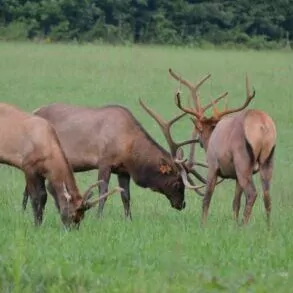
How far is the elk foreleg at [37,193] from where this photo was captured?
13.5 meters

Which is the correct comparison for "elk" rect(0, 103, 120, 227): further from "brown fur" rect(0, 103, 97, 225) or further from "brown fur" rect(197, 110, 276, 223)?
"brown fur" rect(197, 110, 276, 223)

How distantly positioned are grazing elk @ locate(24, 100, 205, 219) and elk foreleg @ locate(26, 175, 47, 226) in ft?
7.46

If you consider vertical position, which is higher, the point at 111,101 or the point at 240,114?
the point at 240,114

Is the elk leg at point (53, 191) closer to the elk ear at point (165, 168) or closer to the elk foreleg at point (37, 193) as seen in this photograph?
the elk foreleg at point (37, 193)

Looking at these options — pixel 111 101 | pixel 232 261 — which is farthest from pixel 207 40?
pixel 232 261

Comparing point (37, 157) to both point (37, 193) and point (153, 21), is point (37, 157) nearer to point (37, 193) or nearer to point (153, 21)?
point (37, 193)

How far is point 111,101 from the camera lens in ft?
108

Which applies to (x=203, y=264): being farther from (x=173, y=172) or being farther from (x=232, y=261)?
(x=173, y=172)

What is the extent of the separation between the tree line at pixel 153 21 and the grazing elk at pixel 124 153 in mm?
38010

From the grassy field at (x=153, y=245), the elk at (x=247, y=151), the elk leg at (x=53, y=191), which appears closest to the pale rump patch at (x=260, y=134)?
the elk at (x=247, y=151)

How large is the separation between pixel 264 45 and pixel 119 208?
43.0m

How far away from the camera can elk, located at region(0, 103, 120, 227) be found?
13.2m

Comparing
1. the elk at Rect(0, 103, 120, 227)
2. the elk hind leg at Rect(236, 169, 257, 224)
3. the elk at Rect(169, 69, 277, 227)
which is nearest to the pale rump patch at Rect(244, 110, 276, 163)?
the elk at Rect(169, 69, 277, 227)

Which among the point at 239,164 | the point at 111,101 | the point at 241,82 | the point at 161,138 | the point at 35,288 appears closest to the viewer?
the point at 35,288
